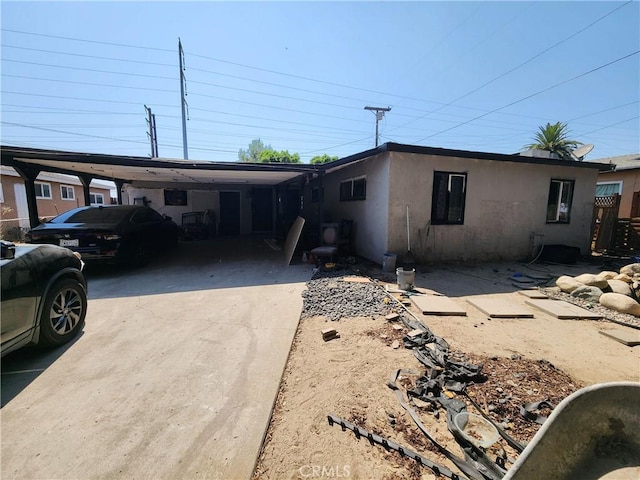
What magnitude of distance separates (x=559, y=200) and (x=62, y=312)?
11.5m

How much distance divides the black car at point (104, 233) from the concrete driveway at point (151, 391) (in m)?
1.50

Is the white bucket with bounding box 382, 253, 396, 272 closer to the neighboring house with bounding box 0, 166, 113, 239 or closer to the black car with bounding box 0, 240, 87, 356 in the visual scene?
the black car with bounding box 0, 240, 87, 356

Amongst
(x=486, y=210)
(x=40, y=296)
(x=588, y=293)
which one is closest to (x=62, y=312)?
(x=40, y=296)

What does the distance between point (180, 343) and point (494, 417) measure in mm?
3052

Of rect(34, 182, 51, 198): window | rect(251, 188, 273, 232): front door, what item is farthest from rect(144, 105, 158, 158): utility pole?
rect(251, 188, 273, 232): front door

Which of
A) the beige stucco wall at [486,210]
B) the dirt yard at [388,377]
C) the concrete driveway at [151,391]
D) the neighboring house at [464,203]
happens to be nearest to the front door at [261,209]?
the neighboring house at [464,203]

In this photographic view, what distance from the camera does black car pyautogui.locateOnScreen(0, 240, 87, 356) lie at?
2.32 meters

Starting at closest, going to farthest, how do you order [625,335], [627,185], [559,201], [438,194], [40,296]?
[40,296], [625,335], [438,194], [559,201], [627,185]

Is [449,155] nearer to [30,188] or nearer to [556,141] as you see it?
[30,188]

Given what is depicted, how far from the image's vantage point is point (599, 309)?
4.44m

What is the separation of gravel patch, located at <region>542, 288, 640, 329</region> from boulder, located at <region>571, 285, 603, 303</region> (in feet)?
0.24

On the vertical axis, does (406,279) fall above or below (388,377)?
above

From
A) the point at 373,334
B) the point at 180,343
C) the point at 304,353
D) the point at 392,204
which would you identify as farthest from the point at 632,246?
the point at 180,343

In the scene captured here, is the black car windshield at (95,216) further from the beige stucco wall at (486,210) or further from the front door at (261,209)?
the front door at (261,209)
